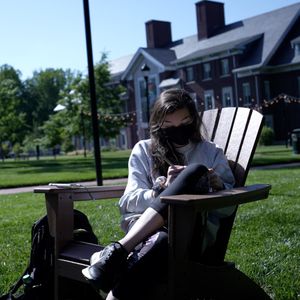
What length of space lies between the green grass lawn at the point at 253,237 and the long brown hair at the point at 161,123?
105cm

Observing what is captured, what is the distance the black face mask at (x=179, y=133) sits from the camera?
3.09m

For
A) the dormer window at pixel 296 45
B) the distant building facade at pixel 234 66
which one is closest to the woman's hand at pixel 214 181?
the distant building facade at pixel 234 66

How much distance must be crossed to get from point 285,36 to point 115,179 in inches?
1081

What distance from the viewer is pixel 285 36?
37.4 m

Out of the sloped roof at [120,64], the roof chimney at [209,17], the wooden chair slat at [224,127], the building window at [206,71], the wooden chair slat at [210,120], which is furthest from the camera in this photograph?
the sloped roof at [120,64]

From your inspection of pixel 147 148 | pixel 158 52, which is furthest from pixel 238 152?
pixel 158 52

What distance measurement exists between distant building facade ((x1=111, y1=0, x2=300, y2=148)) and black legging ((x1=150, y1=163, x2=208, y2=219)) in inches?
1209

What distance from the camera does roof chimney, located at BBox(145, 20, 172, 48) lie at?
49.8 metres

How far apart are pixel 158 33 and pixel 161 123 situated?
4805 centimetres

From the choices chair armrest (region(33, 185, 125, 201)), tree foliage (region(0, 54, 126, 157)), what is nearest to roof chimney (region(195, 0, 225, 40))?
tree foliage (region(0, 54, 126, 157))

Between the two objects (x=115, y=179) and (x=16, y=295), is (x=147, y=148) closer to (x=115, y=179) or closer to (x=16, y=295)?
(x=16, y=295)

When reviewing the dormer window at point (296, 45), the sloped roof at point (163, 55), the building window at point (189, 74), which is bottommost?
the building window at point (189, 74)

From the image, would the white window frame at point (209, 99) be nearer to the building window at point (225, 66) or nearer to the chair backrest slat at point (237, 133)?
the building window at point (225, 66)

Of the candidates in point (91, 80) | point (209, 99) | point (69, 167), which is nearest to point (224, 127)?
point (91, 80)
